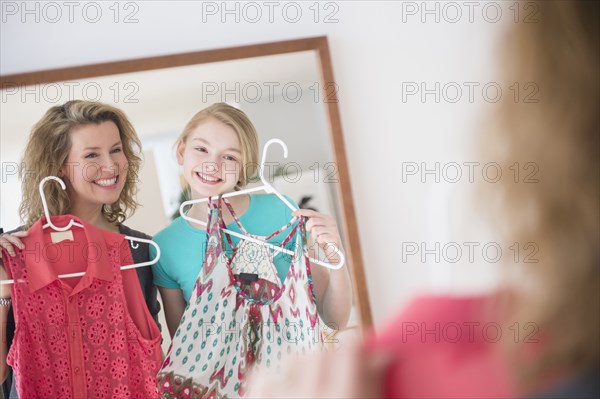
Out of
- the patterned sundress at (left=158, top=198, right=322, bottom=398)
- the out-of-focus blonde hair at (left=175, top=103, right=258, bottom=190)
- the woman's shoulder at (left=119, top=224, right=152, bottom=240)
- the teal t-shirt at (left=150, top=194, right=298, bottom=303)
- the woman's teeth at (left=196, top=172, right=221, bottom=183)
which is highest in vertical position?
the out-of-focus blonde hair at (left=175, top=103, right=258, bottom=190)

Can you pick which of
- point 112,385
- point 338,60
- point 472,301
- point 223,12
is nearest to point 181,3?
point 223,12

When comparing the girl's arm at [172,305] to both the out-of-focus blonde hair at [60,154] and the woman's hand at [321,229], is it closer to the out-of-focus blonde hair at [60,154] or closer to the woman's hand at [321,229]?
the out-of-focus blonde hair at [60,154]

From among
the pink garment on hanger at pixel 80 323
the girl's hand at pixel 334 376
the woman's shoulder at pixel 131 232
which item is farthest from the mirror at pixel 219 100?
the girl's hand at pixel 334 376

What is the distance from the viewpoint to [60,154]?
154cm

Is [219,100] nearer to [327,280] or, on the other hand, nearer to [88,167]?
[88,167]

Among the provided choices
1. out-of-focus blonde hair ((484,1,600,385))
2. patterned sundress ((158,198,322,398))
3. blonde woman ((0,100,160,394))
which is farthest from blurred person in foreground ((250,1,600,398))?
blonde woman ((0,100,160,394))

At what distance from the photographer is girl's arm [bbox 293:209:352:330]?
5.16ft

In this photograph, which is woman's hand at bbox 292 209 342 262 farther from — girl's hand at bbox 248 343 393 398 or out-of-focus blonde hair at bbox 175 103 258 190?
girl's hand at bbox 248 343 393 398

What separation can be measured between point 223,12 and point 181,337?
2.61ft

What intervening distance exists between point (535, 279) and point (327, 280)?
115cm

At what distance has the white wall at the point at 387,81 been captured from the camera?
164cm

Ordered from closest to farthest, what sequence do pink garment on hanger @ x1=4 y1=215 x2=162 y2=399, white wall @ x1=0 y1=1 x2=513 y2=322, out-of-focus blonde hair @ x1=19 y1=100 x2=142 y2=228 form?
pink garment on hanger @ x1=4 y1=215 x2=162 y2=399 → out-of-focus blonde hair @ x1=19 y1=100 x2=142 y2=228 → white wall @ x1=0 y1=1 x2=513 y2=322

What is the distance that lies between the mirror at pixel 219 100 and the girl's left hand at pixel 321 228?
0.09ft

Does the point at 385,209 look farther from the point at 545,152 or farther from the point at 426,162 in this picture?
the point at 545,152
